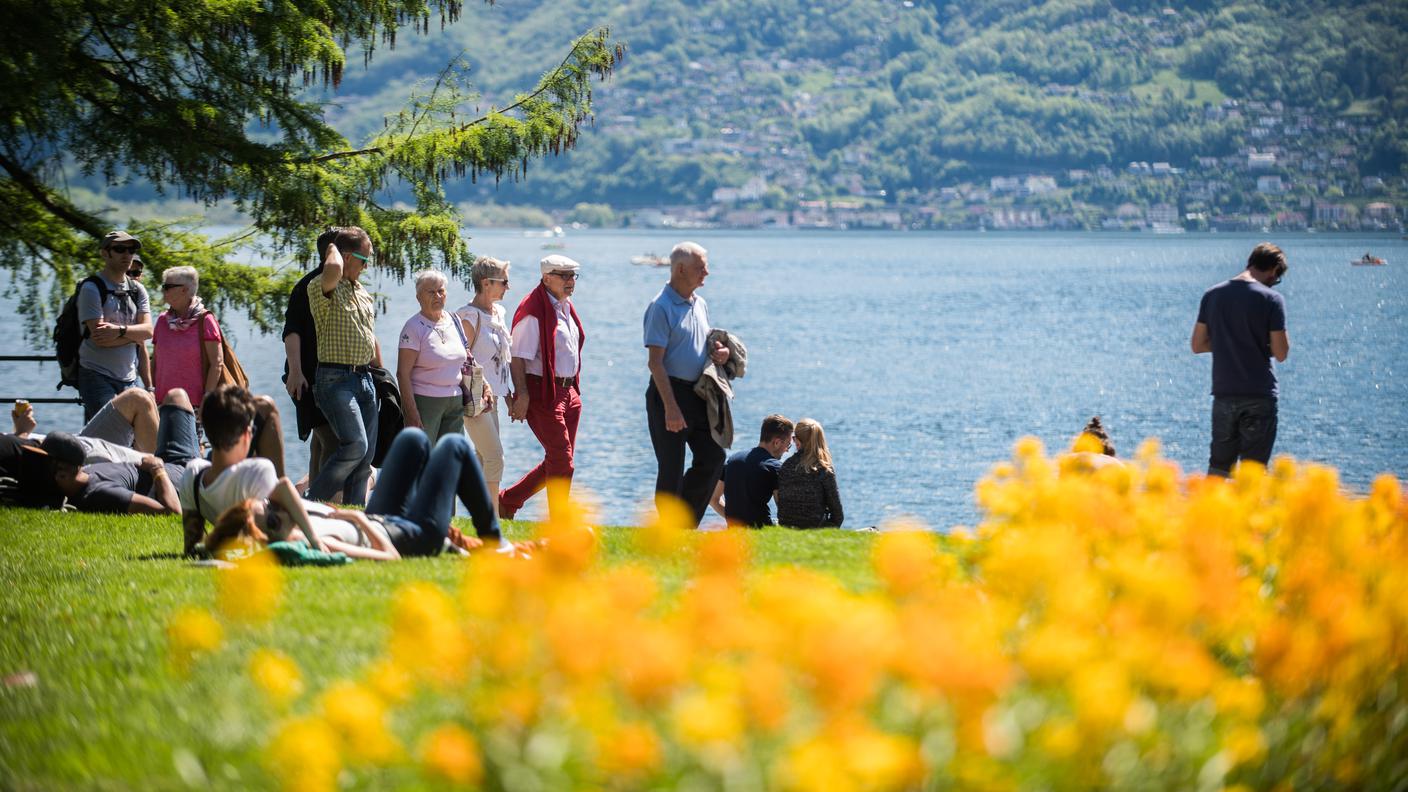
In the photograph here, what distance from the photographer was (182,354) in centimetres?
1032

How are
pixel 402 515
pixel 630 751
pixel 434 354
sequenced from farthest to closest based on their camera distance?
pixel 434 354, pixel 402 515, pixel 630 751

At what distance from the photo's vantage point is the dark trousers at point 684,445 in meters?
9.50

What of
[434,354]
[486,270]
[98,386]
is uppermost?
Answer: [486,270]

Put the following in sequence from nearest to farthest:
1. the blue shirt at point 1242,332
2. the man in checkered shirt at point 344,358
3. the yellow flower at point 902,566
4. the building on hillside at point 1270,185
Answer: the yellow flower at point 902,566, the man in checkered shirt at point 344,358, the blue shirt at point 1242,332, the building on hillside at point 1270,185

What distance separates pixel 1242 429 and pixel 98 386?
25.8 ft

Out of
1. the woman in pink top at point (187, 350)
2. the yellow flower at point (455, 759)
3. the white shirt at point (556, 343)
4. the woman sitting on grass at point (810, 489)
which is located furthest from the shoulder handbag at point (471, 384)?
the yellow flower at point (455, 759)

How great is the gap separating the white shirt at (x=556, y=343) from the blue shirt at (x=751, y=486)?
62.0 inches

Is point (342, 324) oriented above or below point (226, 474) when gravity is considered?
above

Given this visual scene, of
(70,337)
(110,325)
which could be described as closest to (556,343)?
(110,325)

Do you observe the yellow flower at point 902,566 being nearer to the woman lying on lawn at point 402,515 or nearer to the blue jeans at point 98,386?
the woman lying on lawn at point 402,515

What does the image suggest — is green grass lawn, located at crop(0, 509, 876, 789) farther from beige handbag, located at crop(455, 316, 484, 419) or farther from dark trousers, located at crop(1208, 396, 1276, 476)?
dark trousers, located at crop(1208, 396, 1276, 476)

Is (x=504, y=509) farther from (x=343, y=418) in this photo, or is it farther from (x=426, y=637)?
(x=426, y=637)

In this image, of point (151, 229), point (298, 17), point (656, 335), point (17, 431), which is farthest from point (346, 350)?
point (151, 229)

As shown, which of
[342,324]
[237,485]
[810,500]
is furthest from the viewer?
[810,500]
